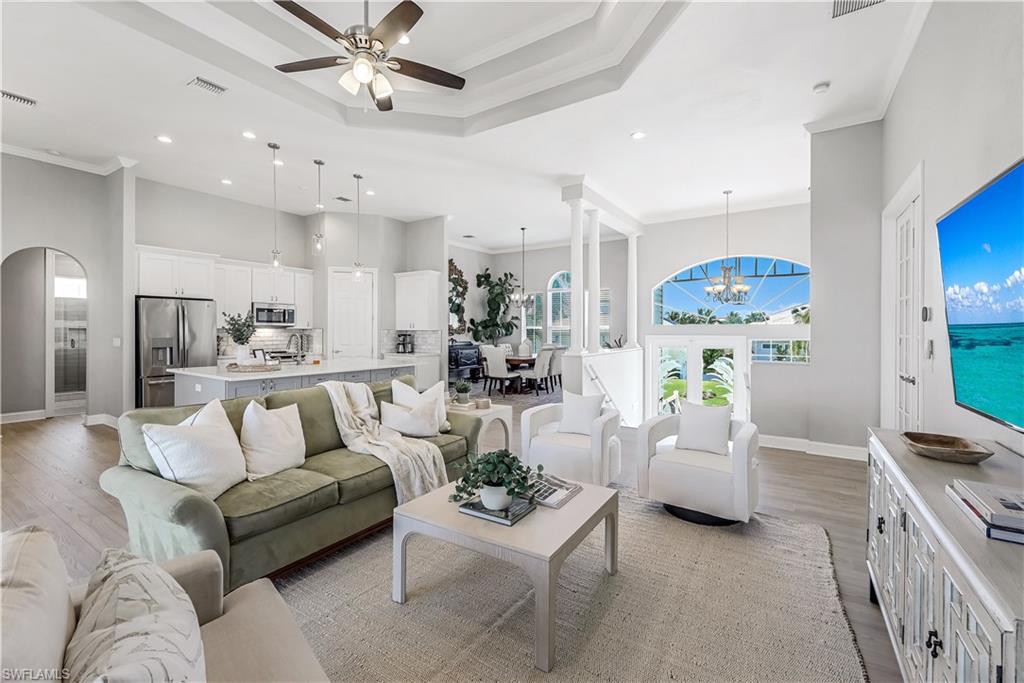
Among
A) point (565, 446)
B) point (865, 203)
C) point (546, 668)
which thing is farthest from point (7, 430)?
point (865, 203)

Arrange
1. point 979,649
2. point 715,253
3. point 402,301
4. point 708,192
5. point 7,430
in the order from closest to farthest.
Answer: point 979,649 → point 7,430 → point 708,192 → point 715,253 → point 402,301

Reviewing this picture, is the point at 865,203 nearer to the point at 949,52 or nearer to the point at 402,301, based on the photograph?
the point at 949,52

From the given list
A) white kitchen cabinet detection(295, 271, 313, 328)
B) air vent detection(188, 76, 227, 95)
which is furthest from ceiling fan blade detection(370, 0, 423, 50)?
white kitchen cabinet detection(295, 271, 313, 328)

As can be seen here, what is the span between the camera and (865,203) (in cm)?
408

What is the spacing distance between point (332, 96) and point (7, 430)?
593 cm

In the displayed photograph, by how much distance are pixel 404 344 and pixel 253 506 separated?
580cm

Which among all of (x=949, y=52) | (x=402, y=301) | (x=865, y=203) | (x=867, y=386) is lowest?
(x=867, y=386)

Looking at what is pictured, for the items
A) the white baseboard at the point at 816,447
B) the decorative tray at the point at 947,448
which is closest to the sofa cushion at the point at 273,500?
the decorative tray at the point at 947,448

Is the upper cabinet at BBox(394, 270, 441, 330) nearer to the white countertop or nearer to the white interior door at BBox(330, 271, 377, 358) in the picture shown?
the white interior door at BBox(330, 271, 377, 358)

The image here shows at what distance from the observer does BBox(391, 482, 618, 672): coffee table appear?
5.66 feet

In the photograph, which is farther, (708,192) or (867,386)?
(708,192)

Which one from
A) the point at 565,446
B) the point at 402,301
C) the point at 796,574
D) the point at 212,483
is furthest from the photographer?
the point at 402,301

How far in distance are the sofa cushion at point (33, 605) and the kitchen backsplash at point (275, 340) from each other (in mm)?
6326

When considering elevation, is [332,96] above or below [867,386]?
above
